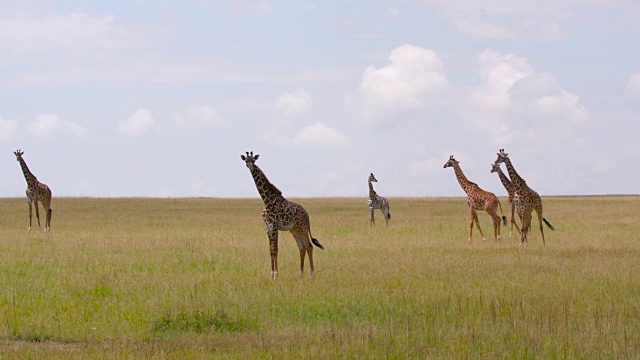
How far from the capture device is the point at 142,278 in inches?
615

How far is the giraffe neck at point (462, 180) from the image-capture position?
83.1ft

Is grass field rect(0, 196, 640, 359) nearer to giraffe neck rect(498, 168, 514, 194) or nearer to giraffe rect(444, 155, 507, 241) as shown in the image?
giraffe rect(444, 155, 507, 241)

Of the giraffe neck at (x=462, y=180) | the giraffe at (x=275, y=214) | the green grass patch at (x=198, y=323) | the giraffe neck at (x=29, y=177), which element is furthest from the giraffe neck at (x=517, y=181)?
the giraffe neck at (x=29, y=177)

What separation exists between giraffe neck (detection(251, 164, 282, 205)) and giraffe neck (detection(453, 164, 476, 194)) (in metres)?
11.1

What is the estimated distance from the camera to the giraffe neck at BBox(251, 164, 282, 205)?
1543cm

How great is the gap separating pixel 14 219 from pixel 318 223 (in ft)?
42.1

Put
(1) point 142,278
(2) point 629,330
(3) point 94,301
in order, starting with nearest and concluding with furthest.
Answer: (2) point 629,330 → (3) point 94,301 → (1) point 142,278

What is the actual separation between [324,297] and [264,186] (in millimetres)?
3017

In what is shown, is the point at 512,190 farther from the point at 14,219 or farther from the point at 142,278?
the point at 14,219

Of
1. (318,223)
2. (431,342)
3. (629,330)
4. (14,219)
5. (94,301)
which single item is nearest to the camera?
(431,342)

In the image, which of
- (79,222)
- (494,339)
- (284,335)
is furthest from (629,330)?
(79,222)

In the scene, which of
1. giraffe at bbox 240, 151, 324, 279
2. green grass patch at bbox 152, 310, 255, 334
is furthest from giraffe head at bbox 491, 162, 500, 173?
green grass patch at bbox 152, 310, 255, 334

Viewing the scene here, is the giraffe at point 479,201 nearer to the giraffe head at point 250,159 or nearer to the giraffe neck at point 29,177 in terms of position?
the giraffe head at point 250,159

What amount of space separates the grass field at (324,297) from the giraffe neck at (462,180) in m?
1.51
